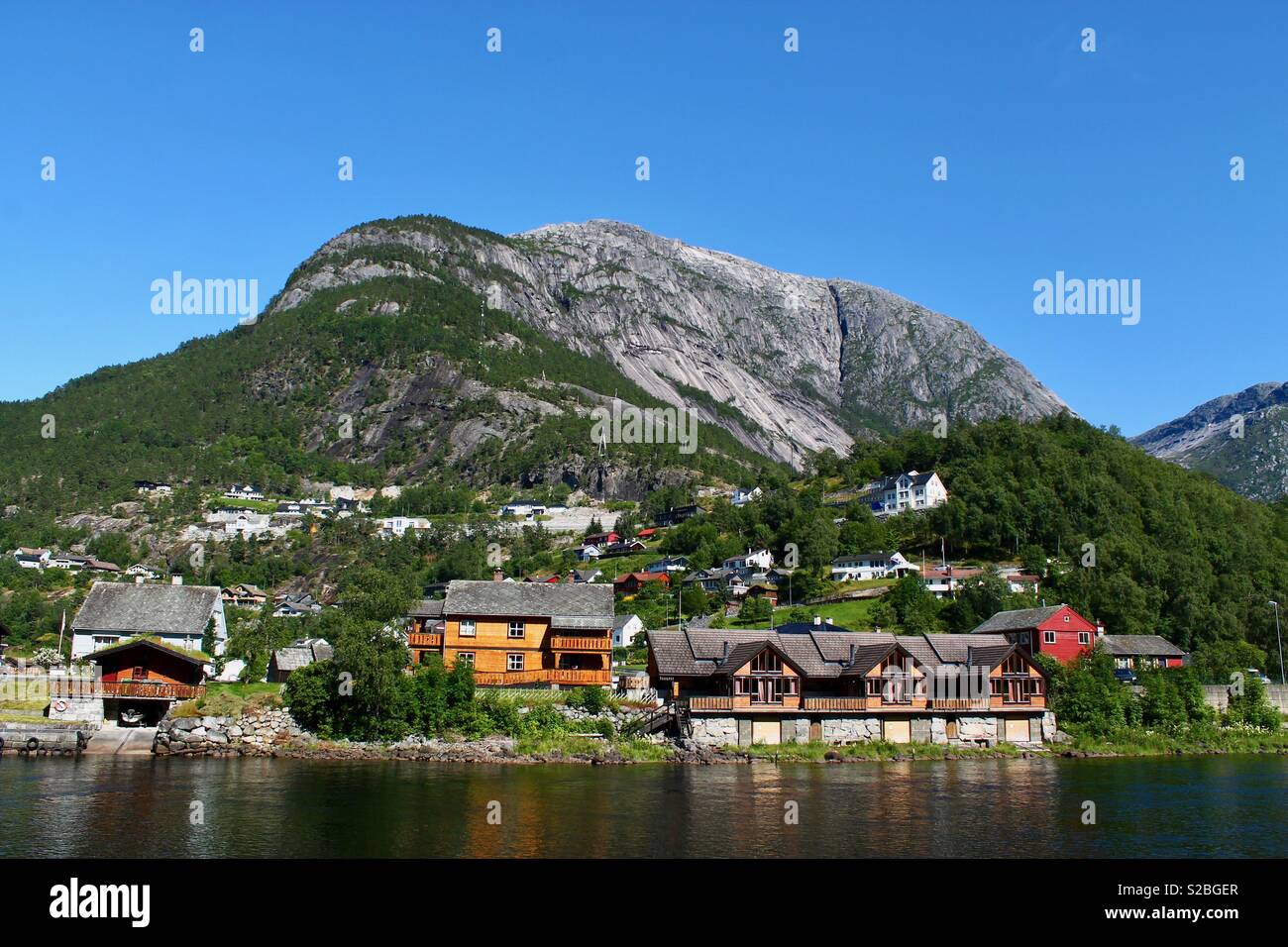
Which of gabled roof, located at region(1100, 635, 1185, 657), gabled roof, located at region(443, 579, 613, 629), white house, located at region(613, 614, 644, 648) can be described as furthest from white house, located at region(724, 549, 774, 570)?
gabled roof, located at region(443, 579, 613, 629)

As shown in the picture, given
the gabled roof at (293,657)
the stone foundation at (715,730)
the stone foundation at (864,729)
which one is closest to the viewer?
the stone foundation at (715,730)

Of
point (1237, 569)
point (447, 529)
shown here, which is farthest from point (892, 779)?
point (447, 529)

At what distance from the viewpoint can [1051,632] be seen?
249 ft

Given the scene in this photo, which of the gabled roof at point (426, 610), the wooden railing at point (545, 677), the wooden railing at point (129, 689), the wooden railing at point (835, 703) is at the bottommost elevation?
the wooden railing at point (835, 703)

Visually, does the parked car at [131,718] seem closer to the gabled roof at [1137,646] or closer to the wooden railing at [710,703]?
the wooden railing at [710,703]

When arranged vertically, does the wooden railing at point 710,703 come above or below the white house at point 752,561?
below

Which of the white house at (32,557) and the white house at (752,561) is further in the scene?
the white house at (32,557)

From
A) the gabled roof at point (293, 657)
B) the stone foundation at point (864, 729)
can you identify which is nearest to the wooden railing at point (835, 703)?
the stone foundation at point (864, 729)

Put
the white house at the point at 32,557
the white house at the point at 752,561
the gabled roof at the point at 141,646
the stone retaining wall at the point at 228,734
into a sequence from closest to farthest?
the stone retaining wall at the point at 228,734, the gabled roof at the point at 141,646, the white house at the point at 752,561, the white house at the point at 32,557

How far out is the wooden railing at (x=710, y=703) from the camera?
58125 mm

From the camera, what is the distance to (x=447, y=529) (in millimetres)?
187750

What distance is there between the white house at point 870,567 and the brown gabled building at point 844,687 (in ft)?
169
